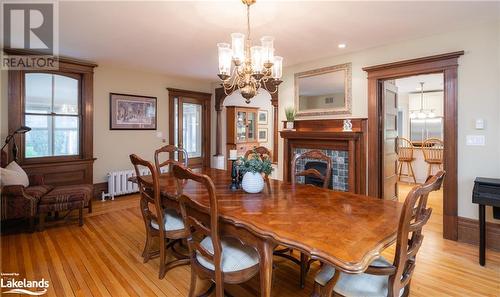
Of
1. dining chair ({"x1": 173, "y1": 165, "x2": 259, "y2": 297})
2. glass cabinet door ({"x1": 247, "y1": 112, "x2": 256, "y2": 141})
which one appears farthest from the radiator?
dining chair ({"x1": 173, "y1": 165, "x2": 259, "y2": 297})

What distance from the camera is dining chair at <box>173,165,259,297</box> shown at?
4.94 feet

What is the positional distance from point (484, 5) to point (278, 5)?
6.46 feet

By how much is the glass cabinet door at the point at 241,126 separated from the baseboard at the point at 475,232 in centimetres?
500

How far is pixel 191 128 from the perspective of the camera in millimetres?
6406

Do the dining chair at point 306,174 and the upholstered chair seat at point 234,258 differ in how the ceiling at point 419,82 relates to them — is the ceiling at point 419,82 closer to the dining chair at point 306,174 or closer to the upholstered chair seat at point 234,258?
the dining chair at point 306,174

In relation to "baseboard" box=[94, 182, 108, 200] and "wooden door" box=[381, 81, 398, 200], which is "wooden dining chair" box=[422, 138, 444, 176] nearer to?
"wooden door" box=[381, 81, 398, 200]

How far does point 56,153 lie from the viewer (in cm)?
452

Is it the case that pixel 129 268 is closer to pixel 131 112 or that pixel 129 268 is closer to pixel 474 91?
pixel 131 112

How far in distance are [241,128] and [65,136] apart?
13.1ft

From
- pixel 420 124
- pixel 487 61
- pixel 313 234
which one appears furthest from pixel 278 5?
pixel 420 124

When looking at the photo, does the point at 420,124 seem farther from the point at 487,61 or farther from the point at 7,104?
the point at 7,104

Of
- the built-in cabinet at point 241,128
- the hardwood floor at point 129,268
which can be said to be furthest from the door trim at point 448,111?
the built-in cabinet at point 241,128

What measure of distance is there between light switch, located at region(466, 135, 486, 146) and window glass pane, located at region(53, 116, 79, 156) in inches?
231

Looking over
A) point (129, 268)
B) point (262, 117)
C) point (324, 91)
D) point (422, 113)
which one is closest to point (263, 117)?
point (262, 117)
